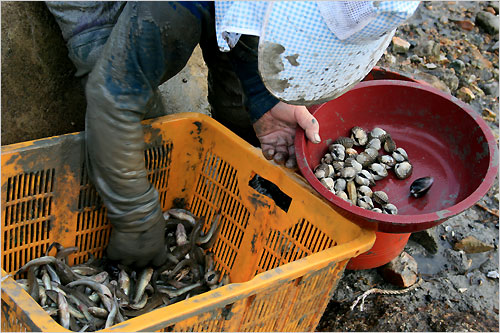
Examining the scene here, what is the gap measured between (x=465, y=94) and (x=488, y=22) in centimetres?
122

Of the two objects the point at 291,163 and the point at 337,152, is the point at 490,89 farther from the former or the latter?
the point at 291,163

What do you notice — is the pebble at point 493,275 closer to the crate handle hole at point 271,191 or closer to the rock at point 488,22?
the crate handle hole at point 271,191

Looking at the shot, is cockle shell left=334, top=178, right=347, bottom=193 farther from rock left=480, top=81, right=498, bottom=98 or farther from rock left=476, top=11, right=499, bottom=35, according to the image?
rock left=476, top=11, right=499, bottom=35

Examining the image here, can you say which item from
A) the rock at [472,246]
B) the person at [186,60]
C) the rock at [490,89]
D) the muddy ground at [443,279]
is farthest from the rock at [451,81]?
the person at [186,60]

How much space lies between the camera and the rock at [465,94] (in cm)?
460

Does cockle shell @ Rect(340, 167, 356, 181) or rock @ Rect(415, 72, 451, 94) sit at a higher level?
cockle shell @ Rect(340, 167, 356, 181)

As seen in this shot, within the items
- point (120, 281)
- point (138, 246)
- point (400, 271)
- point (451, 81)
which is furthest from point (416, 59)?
point (120, 281)

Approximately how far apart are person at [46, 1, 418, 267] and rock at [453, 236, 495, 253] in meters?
1.30

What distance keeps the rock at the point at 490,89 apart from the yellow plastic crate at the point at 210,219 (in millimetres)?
2736

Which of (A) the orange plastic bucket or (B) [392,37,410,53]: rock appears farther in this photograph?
(B) [392,37,410,53]: rock

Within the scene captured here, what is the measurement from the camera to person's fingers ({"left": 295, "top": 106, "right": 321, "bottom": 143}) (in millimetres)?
2766

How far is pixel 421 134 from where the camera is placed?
3.19 meters

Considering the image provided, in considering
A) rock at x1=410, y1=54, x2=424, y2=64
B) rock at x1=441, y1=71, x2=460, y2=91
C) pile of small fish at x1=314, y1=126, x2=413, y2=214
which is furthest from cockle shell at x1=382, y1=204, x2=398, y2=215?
rock at x1=410, y1=54, x2=424, y2=64

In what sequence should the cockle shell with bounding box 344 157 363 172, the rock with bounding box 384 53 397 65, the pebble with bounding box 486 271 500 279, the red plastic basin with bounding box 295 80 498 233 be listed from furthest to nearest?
the rock with bounding box 384 53 397 65, the pebble with bounding box 486 271 500 279, the cockle shell with bounding box 344 157 363 172, the red plastic basin with bounding box 295 80 498 233
